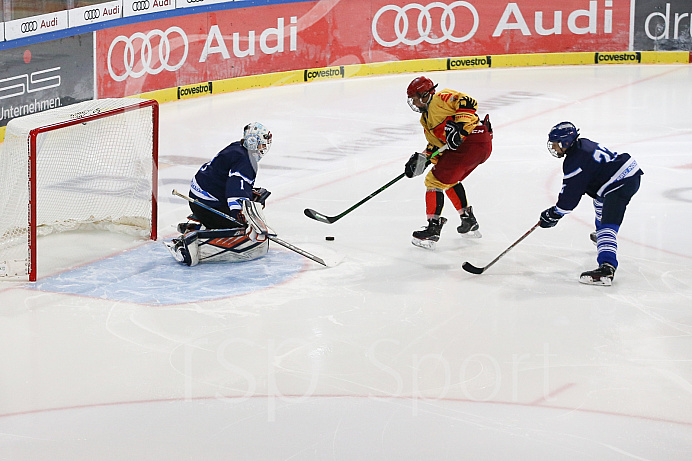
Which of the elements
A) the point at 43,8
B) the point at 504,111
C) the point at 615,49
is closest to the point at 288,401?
the point at 43,8

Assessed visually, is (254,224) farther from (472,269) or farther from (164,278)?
(472,269)

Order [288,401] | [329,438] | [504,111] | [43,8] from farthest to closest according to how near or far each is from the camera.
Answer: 1. [504,111]
2. [43,8]
3. [288,401]
4. [329,438]

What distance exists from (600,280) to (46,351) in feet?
8.34

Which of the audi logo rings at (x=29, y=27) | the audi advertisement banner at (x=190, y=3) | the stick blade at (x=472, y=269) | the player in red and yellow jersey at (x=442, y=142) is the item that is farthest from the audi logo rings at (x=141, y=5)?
the stick blade at (x=472, y=269)

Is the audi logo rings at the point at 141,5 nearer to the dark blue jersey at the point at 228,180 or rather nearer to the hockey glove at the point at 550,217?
the dark blue jersey at the point at 228,180

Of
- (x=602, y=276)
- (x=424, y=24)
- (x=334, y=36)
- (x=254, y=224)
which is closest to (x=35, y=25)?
(x=334, y=36)

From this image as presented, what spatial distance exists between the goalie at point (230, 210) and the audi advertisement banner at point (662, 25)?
8.15 meters

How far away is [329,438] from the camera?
10.3ft

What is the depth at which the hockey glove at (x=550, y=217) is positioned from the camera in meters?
4.73

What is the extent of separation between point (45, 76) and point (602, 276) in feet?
17.5

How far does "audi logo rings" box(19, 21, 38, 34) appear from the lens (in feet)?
26.0

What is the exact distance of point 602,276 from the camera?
184 inches

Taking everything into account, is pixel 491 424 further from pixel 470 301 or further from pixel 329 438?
pixel 470 301

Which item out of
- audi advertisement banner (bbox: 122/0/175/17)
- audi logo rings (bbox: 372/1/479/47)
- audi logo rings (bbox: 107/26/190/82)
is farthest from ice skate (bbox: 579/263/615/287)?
audi logo rings (bbox: 372/1/479/47)
